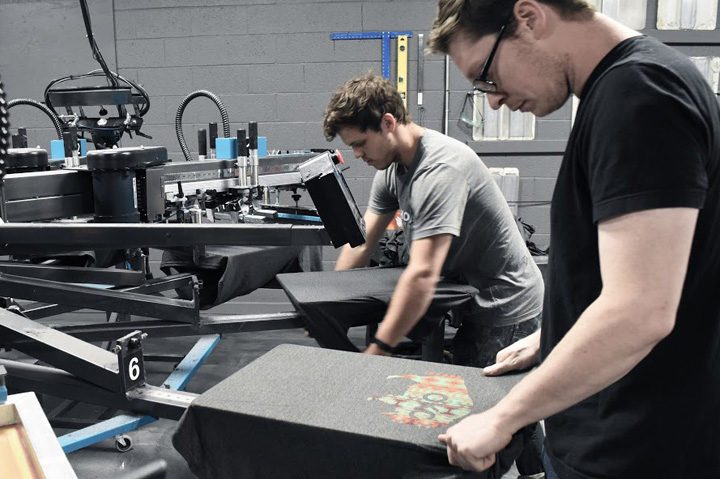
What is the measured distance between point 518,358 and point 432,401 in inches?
7.7

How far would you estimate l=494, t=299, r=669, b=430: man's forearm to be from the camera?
67 centimetres

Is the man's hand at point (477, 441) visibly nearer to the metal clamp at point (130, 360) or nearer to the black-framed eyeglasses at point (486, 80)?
the black-framed eyeglasses at point (486, 80)

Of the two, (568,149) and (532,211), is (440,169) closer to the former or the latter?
(568,149)

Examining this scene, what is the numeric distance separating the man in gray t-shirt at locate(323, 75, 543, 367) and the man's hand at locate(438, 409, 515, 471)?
804mm

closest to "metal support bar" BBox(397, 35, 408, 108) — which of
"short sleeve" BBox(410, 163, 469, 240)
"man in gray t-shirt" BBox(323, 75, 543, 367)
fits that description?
"man in gray t-shirt" BBox(323, 75, 543, 367)

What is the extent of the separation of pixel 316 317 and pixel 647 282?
118 centimetres

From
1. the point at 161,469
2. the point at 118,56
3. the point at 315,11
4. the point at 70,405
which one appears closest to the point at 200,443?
the point at 161,469

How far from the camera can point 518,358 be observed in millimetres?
1012

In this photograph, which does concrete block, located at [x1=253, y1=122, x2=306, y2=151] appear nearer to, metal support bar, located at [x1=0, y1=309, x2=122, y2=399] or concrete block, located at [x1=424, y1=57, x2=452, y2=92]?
concrete block, located at [x1=424, y1=57, x2=452, y2=92]

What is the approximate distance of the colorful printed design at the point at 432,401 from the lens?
0.84 metres

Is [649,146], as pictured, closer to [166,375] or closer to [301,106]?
[166,375]

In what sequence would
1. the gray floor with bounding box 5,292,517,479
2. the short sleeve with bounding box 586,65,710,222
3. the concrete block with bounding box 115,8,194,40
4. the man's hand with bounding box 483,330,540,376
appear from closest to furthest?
the short sleeve with bounding box 586,65,710,222 < the man's hand with bounding box 483,330,540,376 < the gray floor with bounding box 5,292,517,479 < the concrete block with bounding box 115,8,194,40

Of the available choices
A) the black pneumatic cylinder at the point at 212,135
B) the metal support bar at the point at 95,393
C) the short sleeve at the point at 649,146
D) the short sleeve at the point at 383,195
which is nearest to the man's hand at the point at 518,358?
the short sleeve at the point at 649,146

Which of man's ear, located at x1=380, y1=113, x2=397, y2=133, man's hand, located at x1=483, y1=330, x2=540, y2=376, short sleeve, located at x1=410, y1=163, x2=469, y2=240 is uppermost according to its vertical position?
man's ear, located at x1=380, y1=113, x2=397, y2=133
